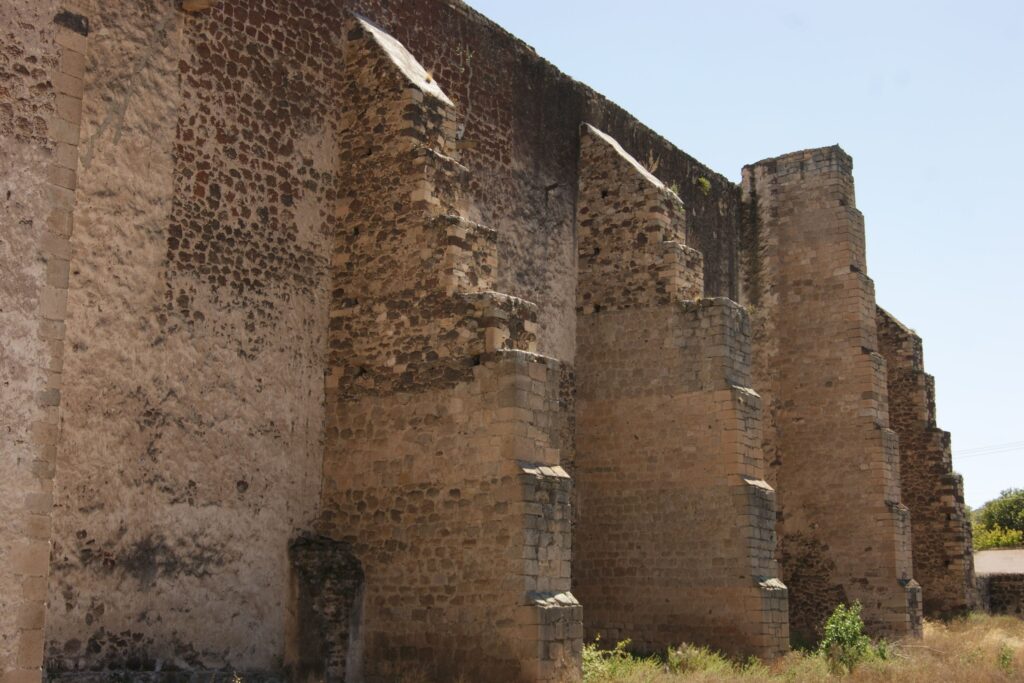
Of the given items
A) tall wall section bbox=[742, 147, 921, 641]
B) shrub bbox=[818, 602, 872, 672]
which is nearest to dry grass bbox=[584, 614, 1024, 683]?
shrub bbox=[818, 602, 872, 672]

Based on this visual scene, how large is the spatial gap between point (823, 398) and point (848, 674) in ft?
23.5

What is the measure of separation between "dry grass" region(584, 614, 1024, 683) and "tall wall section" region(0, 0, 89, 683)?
233 inches

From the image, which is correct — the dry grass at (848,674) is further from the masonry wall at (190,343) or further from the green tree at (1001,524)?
the green tree at (1001,524)

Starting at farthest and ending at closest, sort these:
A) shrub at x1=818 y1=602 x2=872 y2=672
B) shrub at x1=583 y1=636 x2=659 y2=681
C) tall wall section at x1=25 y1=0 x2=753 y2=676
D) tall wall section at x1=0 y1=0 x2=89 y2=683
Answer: shrub at x1=818 y1=602 x2=872 y2=672, shrub at x1=583 y1=636 x2=659 y2=681, tall wall section at x1=25 y1=0 x2=753 y2=676, tall wall section at x1=0 y1=0 x2=89 y2=683

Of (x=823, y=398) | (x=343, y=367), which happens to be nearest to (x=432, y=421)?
(x=343, y=367)

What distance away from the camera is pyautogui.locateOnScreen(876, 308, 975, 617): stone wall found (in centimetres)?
2244

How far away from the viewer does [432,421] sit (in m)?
11.6

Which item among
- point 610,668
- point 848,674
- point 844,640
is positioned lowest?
point 848,674

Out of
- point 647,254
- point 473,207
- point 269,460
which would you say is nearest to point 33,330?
point 269,460

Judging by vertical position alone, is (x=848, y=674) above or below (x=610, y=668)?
below

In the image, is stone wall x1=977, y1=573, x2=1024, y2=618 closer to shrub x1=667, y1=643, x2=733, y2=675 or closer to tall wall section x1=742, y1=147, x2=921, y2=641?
tall wall section x1=742, y1=147, x2=921, y2=641

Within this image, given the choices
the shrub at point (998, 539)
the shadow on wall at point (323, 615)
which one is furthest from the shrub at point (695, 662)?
the shrub at point (998, 539)

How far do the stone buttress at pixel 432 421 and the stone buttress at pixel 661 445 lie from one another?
12.6 ft

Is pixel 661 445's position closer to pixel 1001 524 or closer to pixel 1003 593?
pixel 1003 593
